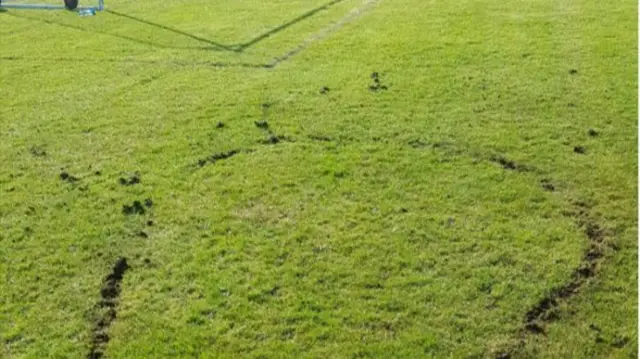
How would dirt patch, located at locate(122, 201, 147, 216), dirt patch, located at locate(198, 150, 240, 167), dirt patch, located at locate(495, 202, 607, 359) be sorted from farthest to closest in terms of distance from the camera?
dirt patch, located at locate(198, 150, 240, 167)
dirt patch, located at locate(122, 201, 147, 216)
dirt patch, located at locate(495, 202, 607, 359)

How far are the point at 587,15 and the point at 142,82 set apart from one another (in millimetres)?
8184

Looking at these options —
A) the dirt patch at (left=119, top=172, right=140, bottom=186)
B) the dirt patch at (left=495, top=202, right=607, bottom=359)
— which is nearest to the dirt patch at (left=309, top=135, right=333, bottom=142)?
the dirt patch at (left=119, top=172, right=140, bottom=186)

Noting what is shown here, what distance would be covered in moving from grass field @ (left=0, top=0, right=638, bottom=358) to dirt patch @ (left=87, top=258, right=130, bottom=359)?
2cm

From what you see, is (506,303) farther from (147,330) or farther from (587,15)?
(587,15)

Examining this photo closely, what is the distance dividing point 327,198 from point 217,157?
167 centimetres

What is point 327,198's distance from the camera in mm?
7629

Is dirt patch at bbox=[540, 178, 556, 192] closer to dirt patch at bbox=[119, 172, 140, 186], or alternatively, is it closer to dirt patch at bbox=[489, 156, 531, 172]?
dirt patch at bbox=[489, 156, 531, 172]

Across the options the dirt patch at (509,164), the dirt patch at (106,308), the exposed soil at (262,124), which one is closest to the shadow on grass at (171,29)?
the exposed soil at (262,124)

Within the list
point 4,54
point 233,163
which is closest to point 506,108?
point 233,163

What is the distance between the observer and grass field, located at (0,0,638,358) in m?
5.82

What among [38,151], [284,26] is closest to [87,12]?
[284,26]

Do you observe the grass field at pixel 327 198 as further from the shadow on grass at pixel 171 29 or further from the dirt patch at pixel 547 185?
the shadow on grass at pixel 171 29

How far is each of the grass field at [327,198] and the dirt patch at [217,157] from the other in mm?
45

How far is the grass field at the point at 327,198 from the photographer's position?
19.1ft
